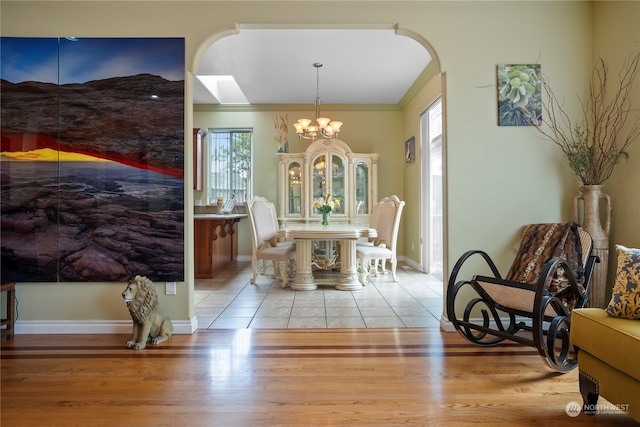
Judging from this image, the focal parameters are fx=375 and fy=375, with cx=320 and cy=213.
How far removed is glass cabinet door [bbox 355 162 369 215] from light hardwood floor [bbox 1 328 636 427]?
3740mm

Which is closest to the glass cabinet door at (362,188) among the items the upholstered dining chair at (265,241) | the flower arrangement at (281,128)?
the flower arrangement at (281,128)

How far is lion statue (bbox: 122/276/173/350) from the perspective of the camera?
251 centimetres

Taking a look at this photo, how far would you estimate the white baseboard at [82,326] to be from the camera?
282 centimetres

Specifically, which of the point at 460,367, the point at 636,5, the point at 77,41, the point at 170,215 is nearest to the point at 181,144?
the point at 170,215

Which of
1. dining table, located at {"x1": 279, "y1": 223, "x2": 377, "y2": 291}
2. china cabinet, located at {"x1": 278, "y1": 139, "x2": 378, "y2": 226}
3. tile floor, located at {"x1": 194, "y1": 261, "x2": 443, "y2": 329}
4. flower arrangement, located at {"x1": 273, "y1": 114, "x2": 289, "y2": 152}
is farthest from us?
flower arrangement, located at {"x1": 273, "y1": 114, "x2": 289, "y2": 152}

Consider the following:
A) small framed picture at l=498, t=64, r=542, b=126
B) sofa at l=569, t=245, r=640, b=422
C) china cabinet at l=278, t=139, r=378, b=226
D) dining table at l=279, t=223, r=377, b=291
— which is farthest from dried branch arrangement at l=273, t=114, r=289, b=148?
sofa at l=569, t=245, r=640, b=422

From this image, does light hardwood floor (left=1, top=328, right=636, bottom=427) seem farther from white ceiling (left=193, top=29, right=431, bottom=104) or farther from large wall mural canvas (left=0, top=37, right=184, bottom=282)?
white ceiling (left=193, top=29, right=431, bottom=104)

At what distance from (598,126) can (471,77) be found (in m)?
1.01

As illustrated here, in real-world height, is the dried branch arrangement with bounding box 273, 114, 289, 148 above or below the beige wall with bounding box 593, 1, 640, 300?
above

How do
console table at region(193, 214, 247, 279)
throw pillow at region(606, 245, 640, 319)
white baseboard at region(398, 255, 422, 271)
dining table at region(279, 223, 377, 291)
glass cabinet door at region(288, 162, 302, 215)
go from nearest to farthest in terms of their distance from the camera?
throw pillow at region(606, 245, 640, 319)
dining table at region(279, 223, 377, 291)
console table at region(193, 214, 247, 279)
white baseboard at region(398, 255, 422, 271)
glass cabinet door at region(288, 162, 302, 215)

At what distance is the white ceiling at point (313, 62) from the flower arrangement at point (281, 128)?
1.27 feet

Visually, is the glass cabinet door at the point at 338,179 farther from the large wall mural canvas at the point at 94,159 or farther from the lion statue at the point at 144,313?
the lion statue at the point at 144,313

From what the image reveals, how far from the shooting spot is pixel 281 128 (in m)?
6.71

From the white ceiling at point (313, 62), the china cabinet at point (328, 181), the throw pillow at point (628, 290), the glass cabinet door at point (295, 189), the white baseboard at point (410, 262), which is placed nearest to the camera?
the throw pillow at point (628, 290)
